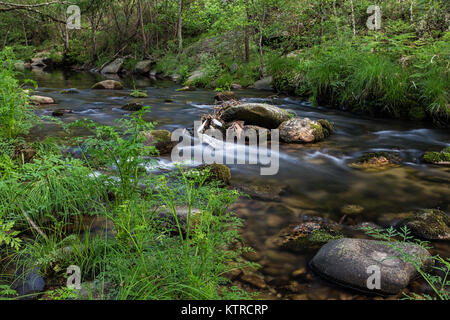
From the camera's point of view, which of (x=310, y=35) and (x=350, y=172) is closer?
(x=350, y=172)

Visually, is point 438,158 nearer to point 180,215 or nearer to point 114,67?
point 180,215

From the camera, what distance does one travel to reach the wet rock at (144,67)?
886 inches

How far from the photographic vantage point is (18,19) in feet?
114

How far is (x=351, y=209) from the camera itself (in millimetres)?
3607

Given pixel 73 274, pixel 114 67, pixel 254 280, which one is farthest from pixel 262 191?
pixel 114 67

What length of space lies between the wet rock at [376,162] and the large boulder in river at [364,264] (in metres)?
2.55

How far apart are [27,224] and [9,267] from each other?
0.54 metres

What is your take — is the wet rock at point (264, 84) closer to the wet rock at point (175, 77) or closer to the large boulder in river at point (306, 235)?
the wet rock at point (175, 77)

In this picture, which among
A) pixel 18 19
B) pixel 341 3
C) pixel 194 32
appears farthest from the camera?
pixel 18 19

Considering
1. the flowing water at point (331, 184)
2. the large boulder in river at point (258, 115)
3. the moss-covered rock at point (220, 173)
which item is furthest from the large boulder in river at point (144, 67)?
the moss-covered rock at point (220, 173)
